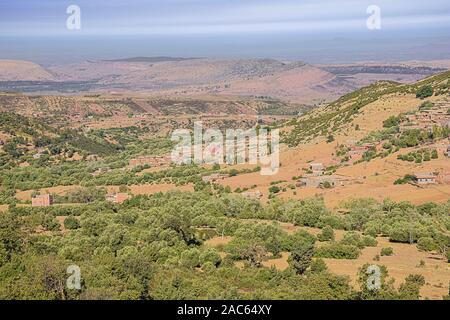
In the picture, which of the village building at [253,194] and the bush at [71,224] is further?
the village building at [253,194]

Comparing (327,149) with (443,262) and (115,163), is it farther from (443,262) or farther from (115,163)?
(443,262)

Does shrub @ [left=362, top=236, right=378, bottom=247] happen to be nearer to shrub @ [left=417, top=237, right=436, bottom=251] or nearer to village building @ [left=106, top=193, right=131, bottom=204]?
shrub @ [left=417, top=237, right=436, bottom=251]

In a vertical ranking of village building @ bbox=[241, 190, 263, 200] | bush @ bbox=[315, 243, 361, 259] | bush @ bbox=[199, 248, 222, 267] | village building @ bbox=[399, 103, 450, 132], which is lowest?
village building @ bbox=[241, 190, 263, 200]

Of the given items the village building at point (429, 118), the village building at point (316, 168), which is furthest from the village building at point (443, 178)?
the village building at point (429, 118)

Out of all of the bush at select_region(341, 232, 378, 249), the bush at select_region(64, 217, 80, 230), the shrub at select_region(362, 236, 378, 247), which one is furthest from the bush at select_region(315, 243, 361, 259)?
the bush at select_region(64, 217, 80, 230)

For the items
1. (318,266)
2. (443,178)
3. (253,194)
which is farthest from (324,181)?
(318,266)

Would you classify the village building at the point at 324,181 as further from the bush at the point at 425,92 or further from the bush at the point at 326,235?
the bush at the point at 425,92

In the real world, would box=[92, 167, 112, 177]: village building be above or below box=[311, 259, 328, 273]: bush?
below
